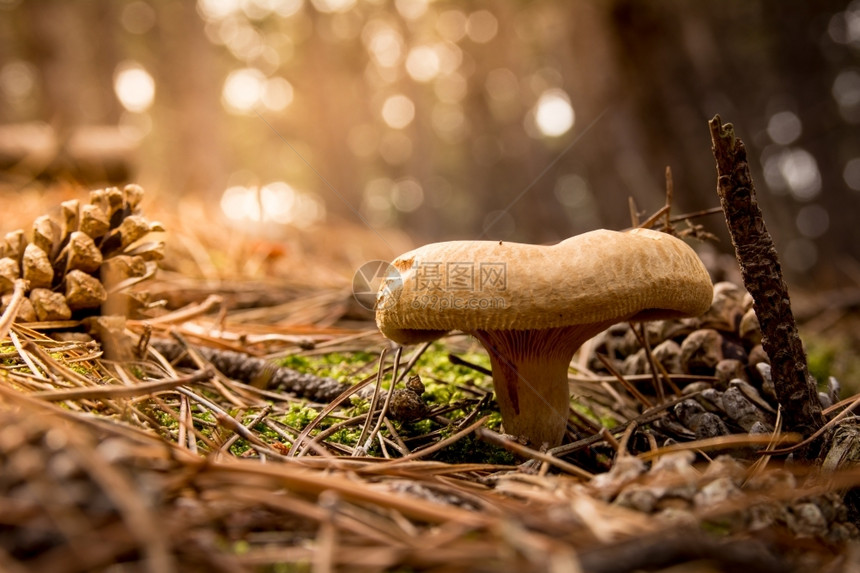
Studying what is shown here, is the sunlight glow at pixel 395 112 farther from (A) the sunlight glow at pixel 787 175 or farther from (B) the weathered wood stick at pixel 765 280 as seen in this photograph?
(B) the weathered wood stick at pixel 765 280

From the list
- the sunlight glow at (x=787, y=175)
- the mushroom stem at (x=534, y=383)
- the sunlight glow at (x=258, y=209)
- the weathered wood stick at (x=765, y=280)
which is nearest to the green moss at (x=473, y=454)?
the mushroom stem at (x=534, y=383)

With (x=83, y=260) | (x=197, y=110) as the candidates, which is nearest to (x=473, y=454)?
(x=83, y=260)

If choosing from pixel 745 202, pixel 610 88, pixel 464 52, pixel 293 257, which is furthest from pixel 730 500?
pixel 464 52

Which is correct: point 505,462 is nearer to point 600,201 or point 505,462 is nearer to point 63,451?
point 63,451

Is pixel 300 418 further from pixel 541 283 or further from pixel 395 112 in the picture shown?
pixel 395 112

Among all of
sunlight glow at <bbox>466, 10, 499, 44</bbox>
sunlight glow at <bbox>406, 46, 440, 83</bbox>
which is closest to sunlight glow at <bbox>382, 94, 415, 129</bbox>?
sunlight glow at <bbox>406, 46, 440, 83</bbox>

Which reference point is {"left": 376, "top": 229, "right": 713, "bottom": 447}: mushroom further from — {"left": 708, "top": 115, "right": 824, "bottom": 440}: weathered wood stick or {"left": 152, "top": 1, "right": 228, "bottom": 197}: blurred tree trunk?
{"left": 152, "top": 1, "right": 228, "bottom": 197}: blurred tree trunk
